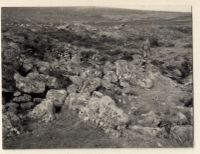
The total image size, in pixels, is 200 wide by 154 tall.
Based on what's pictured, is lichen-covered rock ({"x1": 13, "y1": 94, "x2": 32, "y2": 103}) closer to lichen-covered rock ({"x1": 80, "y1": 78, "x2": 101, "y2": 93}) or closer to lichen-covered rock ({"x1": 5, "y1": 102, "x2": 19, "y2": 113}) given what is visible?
lichen-covered rock ({"x1": 5, "y1": 102, "x2": 19, "y2": 113})

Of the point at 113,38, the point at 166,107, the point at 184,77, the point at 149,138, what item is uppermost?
the point at 113,38

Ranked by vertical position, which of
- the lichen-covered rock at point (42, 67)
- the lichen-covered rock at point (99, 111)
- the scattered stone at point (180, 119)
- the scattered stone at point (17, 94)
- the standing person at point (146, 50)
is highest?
the standing person at point (146, 50)

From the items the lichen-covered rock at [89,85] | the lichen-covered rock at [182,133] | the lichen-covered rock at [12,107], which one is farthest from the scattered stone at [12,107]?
the lichen-covered rock at [182,133]

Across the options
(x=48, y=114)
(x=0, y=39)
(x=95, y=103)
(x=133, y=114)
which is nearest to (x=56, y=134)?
(x=48, y=114)

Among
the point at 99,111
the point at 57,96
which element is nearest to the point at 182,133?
the point at 99,111

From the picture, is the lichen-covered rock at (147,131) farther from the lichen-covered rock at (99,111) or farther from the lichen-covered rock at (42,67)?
the lichen-covered rock at (42,67)

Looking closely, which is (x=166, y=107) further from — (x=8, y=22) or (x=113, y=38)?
(x=8, y=22)

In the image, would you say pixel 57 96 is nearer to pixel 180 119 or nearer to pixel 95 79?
pixel 95 79

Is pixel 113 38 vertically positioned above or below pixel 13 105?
above
